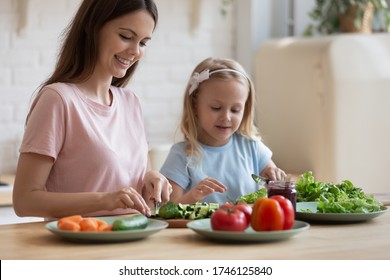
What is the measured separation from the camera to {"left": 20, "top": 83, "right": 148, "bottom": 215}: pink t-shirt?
2.54 m

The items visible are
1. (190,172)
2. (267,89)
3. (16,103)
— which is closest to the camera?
(190,172)

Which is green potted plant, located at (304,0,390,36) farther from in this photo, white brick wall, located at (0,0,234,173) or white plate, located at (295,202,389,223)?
white plate, located at (295,202,389,223)

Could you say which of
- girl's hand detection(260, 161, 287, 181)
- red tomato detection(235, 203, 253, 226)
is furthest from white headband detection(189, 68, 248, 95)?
red tomato detection(235, 203, 253, 226)

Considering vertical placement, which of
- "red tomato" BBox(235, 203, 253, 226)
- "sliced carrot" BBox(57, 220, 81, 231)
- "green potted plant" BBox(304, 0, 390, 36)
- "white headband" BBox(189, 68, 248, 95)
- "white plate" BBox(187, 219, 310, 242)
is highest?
"green potted plant" BBox(304, 0, 390, 36)

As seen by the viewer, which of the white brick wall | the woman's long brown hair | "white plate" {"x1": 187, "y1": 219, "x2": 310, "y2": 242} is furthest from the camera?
the white brick wall

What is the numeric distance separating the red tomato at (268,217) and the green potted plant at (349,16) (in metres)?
3.12

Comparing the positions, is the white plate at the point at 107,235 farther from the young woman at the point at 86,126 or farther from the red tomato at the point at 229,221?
the young woman at the point at 86,126

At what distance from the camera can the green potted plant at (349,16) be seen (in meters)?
4.96

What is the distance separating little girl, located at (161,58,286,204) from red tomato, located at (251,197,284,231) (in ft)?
3.50

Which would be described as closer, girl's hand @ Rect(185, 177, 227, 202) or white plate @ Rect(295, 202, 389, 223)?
white plate @ Rect(295, 202, 389, 223)

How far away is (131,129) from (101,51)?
1.07 feet
